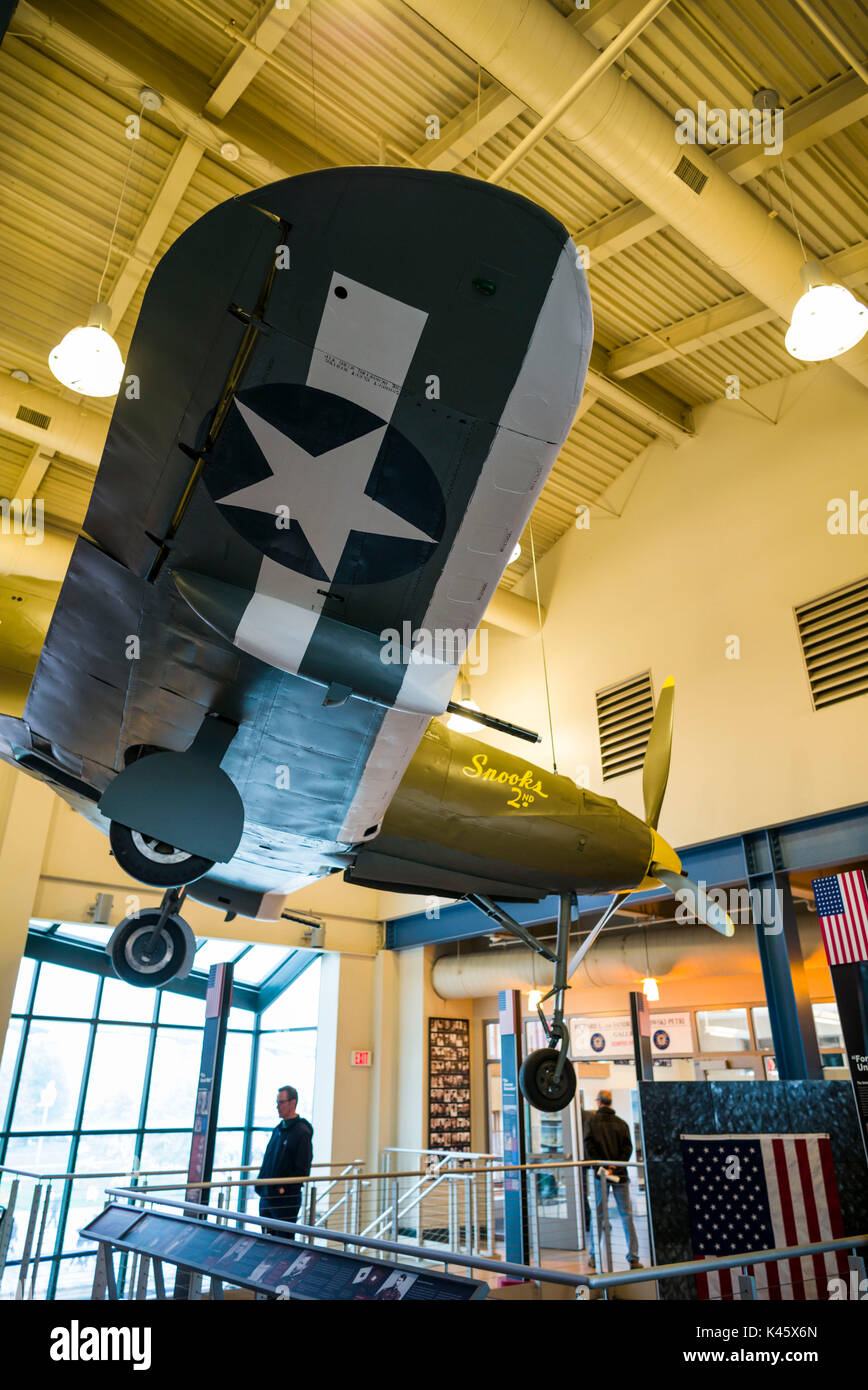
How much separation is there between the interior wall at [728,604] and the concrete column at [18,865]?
690cm

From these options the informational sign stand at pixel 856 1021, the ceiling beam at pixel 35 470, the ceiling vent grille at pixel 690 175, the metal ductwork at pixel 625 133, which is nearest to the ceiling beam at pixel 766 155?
the metal ductwork at pixel 625 133

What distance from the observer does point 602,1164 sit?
7516 millimetres

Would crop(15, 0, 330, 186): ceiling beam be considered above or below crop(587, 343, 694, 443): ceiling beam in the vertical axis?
below

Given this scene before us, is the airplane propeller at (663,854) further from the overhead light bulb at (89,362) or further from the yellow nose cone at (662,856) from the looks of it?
the overhead light bulb at (89,362)

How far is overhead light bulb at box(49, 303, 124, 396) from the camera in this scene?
17.6ft

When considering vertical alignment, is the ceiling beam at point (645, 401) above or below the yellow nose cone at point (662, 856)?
above

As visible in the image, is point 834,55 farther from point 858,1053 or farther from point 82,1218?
point 82,1218

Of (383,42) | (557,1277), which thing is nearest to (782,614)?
(383,42)

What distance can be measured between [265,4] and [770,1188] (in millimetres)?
8664

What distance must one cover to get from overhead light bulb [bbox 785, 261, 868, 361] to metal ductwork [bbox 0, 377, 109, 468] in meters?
6.41

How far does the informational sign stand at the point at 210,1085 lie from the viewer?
6840 millimetres

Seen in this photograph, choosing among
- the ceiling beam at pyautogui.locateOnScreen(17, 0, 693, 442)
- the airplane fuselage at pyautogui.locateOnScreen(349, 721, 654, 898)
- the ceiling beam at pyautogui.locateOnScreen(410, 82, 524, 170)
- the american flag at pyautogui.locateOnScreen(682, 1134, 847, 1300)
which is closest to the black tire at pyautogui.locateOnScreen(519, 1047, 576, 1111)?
the airplane fuselage at pyautogui.locateOnScreen(349, 721, 654, 898)

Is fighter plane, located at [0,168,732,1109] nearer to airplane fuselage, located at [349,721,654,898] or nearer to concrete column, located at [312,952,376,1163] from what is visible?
airplane fuselage, located at [349,721,654,898]

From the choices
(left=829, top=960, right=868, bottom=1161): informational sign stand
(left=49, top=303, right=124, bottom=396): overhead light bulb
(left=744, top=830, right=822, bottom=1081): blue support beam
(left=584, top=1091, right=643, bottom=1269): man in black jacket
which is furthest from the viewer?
(left=584, top=1091, right=643, bottom=1269): man in black jacket
